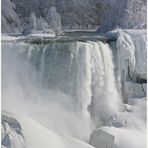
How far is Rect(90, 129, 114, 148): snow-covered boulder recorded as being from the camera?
36.4 ft

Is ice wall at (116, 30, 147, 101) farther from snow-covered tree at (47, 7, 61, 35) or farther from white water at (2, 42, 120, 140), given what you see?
snow-covered tree at (47, 7, 61, 35)

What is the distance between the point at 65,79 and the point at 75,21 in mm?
19354

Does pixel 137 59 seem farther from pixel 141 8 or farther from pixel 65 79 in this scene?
pixel 141 8

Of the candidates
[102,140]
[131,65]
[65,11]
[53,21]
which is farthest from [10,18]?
[102,140]

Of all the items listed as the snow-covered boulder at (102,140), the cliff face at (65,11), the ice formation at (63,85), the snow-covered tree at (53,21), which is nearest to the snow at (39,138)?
the snow-covered boulder at (102,140)

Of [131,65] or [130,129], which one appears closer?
[130,129]

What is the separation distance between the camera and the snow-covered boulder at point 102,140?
36.4 feet

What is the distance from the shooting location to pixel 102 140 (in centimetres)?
1121

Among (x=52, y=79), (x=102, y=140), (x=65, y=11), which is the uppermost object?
(x=65, y=11)

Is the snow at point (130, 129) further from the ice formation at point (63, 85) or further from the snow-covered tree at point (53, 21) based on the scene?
the snow-covered tree at point (53, 21)

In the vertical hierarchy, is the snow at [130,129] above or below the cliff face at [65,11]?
below

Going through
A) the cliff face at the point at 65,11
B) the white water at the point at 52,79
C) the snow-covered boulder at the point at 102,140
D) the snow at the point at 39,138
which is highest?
the cliff face at the point at 65,11

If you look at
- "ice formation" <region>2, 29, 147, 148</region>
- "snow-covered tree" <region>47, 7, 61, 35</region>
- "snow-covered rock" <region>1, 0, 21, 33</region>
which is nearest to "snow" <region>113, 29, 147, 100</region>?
"ice formation" <region>2, 29, 147, 148</region>

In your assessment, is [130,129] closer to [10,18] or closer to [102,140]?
[102,140]
